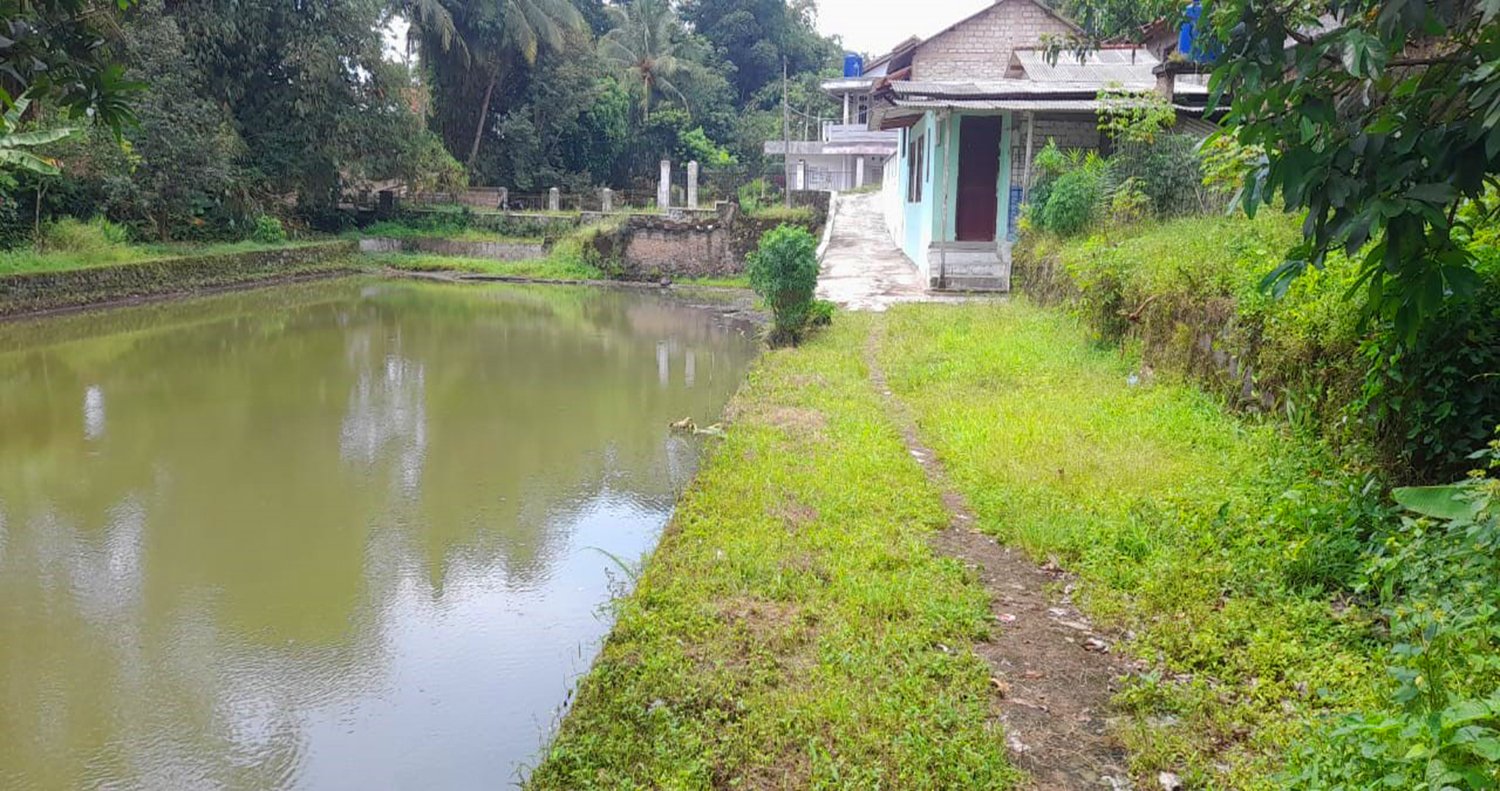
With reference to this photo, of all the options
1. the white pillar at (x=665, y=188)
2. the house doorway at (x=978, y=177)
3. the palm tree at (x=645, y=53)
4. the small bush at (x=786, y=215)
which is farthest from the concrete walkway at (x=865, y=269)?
the palm tree at (x=645, y=53)

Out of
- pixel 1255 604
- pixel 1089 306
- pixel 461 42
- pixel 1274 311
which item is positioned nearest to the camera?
pixel 1255 604

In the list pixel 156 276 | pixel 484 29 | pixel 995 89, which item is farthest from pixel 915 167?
pixel 484 29

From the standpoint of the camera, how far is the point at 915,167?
18.6m

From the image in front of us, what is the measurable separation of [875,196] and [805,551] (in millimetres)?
26613

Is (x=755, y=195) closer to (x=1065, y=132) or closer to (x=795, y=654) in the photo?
(x=1065, y=132)

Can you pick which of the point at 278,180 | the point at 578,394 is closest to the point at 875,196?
the point at 278,180

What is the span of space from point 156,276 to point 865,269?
44.7 ft

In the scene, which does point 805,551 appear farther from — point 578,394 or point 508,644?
point 578,394

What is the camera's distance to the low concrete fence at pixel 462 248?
27.0 m

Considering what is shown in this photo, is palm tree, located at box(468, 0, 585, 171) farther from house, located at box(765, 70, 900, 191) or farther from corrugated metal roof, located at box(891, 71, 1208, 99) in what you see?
corrugated metal roof, located at box(891, 71, 1208, 99)

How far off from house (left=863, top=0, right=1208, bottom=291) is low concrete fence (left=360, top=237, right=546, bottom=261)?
12.0 m

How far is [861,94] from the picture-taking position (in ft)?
119

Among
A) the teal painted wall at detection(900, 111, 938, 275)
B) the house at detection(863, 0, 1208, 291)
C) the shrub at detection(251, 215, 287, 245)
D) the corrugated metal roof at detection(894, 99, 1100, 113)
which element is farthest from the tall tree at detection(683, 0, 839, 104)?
the corrugated metal roof at detection(894, 99, 1100, 113)

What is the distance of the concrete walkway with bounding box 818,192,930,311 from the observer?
600 inches
